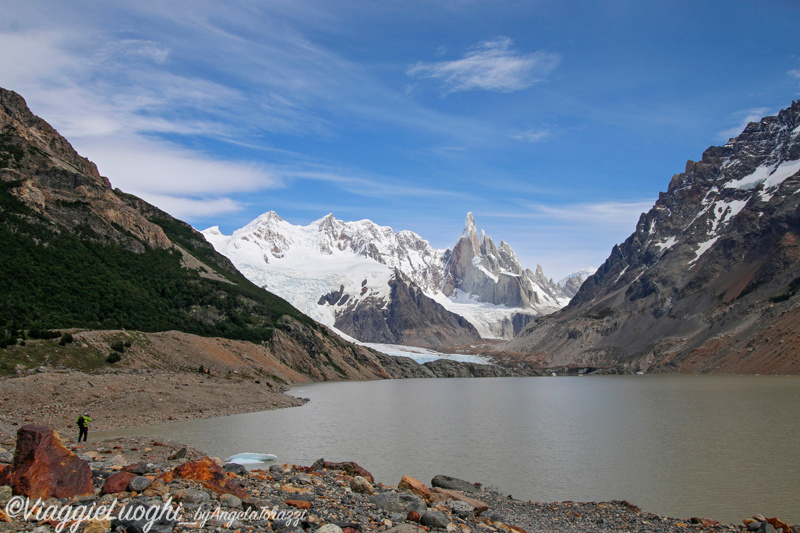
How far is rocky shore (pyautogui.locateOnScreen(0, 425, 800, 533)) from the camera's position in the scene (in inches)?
470

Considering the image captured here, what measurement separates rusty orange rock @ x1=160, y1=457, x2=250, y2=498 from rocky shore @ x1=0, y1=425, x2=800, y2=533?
0.03m

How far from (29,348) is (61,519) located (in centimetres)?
4896

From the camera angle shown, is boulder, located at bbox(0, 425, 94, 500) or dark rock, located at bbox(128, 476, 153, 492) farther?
dark rock, located at bbox(128, 476, 153, 492)

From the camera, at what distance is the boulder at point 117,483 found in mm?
13766

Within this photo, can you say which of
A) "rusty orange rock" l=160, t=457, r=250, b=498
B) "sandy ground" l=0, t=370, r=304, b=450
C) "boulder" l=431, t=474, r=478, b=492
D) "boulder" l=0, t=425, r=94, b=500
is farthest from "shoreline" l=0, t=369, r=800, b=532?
"boulder" l=0, t=425, r=94, b=500

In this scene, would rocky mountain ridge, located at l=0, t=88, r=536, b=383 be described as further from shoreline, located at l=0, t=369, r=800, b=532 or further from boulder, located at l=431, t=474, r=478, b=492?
boulder, located at l=431, t=474, r=478, b=492

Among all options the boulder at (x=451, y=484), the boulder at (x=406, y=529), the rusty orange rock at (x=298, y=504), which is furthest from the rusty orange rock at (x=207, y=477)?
the boulder at (x=451, y=484)

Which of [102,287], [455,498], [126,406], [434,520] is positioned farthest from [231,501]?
[102,287]

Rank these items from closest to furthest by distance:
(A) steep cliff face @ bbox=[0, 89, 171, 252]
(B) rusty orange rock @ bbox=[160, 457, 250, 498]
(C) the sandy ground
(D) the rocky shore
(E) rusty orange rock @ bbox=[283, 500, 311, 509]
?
1. (D) the rocky shore
2. (E) rusty orange rock @ bbox=[283, 500, 311, 509]
3. (B) rusty orange rock @ bbox=[160, 457, 250, 498]
4. (C) the sandy ground
5. (A) steep cliff face @ bbox=[0, 89, 171, 252]

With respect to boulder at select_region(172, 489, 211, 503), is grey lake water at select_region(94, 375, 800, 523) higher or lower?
lower

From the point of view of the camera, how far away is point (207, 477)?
15.5m

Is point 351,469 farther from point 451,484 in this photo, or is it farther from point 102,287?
point 102,287

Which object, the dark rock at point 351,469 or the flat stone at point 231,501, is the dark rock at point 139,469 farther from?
the dark rock at point 351,469

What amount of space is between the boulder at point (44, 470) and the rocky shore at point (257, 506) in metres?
0.03
